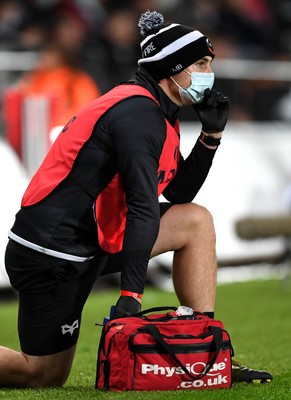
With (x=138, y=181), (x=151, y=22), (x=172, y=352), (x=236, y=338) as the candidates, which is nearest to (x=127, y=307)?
(x=172, y=352)

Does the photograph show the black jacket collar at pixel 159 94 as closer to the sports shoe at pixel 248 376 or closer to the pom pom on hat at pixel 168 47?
the pom pom on hat at pixel 168 47

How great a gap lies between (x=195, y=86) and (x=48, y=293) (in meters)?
1.21

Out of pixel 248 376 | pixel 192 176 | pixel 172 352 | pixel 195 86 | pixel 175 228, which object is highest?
pixel 195 86

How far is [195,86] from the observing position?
213 inches

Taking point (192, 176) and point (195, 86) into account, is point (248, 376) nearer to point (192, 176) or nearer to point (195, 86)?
point (192, 176)

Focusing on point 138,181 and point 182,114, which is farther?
point 182,114

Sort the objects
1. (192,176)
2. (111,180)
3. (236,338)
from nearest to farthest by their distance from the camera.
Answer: (111,180), (192,176), (236,338)

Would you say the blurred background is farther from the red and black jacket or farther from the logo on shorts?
the red and black jacket

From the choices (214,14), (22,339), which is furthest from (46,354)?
(214,14)

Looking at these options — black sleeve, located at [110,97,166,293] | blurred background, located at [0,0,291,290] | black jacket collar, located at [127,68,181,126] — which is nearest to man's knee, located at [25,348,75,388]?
black sleeve, located at [110,97,166,293]

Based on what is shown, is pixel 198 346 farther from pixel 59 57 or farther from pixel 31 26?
pixel 31 26

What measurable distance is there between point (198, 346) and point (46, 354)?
0.93 meters

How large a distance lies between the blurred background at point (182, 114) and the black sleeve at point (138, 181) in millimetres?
5173

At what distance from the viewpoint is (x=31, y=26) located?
12523 mm
